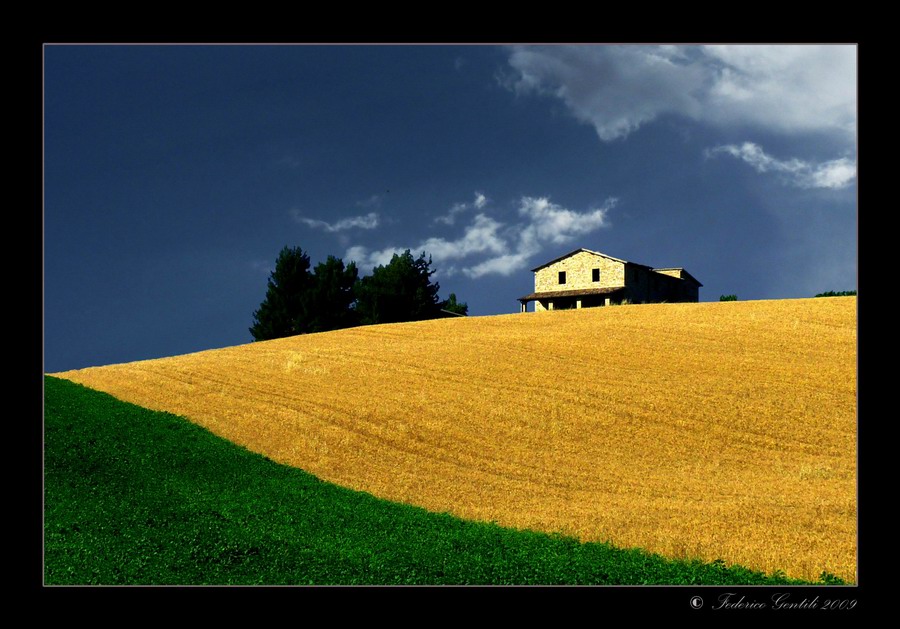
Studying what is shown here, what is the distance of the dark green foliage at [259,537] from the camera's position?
9602 mm

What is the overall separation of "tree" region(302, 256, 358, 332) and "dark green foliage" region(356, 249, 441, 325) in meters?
1.31

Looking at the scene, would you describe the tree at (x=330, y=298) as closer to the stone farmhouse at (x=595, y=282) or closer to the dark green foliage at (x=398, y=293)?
the dark green foliage at (x=398, y=293)

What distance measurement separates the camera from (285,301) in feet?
217

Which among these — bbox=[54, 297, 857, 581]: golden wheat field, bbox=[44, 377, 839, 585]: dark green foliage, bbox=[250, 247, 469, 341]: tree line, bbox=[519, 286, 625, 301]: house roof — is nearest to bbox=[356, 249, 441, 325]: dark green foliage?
bbox=[250, 247, 469, 341]: tree line

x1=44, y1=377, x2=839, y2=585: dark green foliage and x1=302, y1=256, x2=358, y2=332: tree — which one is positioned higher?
x1=302, y1=256, x2=358, y2=332: tree

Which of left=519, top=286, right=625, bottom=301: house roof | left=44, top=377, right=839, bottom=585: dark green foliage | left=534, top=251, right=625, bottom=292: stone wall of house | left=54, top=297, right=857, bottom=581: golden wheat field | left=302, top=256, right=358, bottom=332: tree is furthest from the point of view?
left=302, top=256, right=358, bottom=332: tree

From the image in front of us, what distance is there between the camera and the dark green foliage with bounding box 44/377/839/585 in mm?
9602

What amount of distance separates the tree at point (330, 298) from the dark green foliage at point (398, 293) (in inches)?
51.6

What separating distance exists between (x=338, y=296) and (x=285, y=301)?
17.5ft

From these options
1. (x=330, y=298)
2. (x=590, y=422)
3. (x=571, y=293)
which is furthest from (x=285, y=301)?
(x=590, y=422)

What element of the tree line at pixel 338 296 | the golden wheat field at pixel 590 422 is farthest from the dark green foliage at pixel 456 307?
the golden wheat field at pixel 590 422

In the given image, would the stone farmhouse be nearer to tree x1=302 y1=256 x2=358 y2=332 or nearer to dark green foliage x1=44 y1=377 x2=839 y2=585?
tree x1=302 y1=256 x2=358 y2=332
